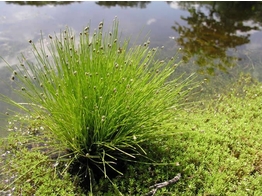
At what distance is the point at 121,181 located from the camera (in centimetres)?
309

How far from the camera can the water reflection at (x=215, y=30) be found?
599cm

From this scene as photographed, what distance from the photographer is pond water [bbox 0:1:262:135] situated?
5793mm

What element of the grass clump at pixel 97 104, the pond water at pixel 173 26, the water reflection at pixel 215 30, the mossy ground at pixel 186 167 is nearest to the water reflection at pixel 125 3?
the pond water at pixel 173 26

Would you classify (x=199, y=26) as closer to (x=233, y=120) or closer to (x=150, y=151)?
(x=233, y=120)

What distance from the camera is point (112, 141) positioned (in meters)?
2.89

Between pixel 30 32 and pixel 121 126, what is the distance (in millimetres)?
4421

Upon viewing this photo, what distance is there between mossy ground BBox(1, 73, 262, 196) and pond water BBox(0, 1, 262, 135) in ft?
4.85

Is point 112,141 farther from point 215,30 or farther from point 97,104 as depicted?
point 215,30

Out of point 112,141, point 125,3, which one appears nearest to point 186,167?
point 112,141

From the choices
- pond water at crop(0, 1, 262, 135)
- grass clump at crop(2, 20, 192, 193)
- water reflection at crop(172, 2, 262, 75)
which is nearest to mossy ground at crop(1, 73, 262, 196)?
grass clump at crop(2, 20, 192, 193)

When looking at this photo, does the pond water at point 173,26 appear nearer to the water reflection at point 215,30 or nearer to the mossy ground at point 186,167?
the water reflection at point 215,30

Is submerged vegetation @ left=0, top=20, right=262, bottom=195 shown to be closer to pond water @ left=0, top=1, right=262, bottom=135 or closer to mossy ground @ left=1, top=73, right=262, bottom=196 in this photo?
mossy ground @ left=1, top=73, right=262, bottom=196

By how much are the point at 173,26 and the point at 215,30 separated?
1.00 metres

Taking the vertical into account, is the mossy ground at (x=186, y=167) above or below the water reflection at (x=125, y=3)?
below
